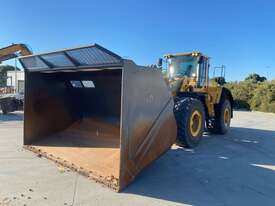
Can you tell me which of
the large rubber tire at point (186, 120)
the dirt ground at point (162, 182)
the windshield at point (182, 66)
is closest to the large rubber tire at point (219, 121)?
the windshield at point (182, 66)

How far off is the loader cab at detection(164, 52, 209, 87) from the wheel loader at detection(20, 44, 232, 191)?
3cm

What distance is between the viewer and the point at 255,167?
538 cm

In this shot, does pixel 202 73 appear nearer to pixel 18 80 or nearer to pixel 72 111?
pixel 72 111

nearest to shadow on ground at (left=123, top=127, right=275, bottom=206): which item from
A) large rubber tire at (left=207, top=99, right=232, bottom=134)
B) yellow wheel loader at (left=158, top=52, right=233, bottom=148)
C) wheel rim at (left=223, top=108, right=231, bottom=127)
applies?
yellow wheel loader at (left=158, top=52, right=233, bottom=148)

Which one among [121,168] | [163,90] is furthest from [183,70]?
[121,168]

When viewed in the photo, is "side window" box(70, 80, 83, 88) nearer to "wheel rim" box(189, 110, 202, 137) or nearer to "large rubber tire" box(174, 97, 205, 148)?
"large rubber tire" box(174, 97, 205, 148)

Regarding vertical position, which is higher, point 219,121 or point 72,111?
point 72,111

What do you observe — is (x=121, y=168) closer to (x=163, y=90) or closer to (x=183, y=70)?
(x=163, y=90)

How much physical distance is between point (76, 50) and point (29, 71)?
7.02ft

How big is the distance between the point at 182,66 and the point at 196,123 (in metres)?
1.86

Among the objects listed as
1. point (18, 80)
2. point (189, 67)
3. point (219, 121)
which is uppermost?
point (18, 80)

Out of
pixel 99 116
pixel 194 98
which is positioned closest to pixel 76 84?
pixel 99 116

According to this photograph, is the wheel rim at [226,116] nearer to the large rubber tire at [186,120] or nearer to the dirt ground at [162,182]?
the large rubber tire at [186,120]

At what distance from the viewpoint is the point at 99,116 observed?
21.2 ft
